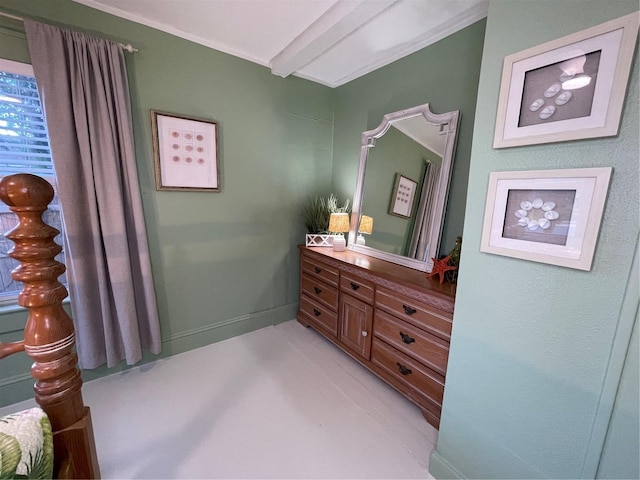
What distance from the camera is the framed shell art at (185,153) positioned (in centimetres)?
193

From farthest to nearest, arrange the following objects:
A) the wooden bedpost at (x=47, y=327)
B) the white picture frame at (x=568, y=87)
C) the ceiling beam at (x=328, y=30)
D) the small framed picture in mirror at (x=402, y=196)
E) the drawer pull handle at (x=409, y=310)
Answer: the small framed picture in mirror at (x=402, y=196)
the drawer pull handle at (x=409, y=310)
the ceiling beam at (x=328, y=30)
the white picture frame at (x=568, y=87)
the wooden bedpost at (x=47, y=327)

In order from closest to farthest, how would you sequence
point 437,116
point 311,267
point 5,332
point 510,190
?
point 510,190 → point 5,332 → point 437,116 → point 311,267

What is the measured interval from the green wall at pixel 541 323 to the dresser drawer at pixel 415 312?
0.84 feet

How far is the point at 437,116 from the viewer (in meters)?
1.84

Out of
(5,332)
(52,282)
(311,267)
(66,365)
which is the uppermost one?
(52,282)

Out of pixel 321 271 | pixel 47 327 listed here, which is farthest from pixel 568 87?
pixel 321 271

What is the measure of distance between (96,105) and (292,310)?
2.31m

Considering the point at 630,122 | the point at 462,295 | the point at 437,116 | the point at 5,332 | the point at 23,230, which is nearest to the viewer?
the point at 23,230

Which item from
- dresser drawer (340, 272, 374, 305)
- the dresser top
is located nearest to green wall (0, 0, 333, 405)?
the dresser top

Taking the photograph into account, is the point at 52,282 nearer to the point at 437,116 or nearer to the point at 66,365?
the point at 66,365

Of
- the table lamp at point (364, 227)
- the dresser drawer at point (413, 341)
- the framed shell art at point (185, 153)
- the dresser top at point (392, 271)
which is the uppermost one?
the framed shell art at point (185, 153)

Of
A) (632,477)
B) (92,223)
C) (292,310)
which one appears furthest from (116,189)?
(632,477)

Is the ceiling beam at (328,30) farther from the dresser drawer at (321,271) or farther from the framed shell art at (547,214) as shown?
the dresser drawer at (321,271)

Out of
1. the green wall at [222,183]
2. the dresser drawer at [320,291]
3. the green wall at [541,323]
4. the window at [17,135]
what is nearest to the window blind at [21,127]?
the window at [17,135]
